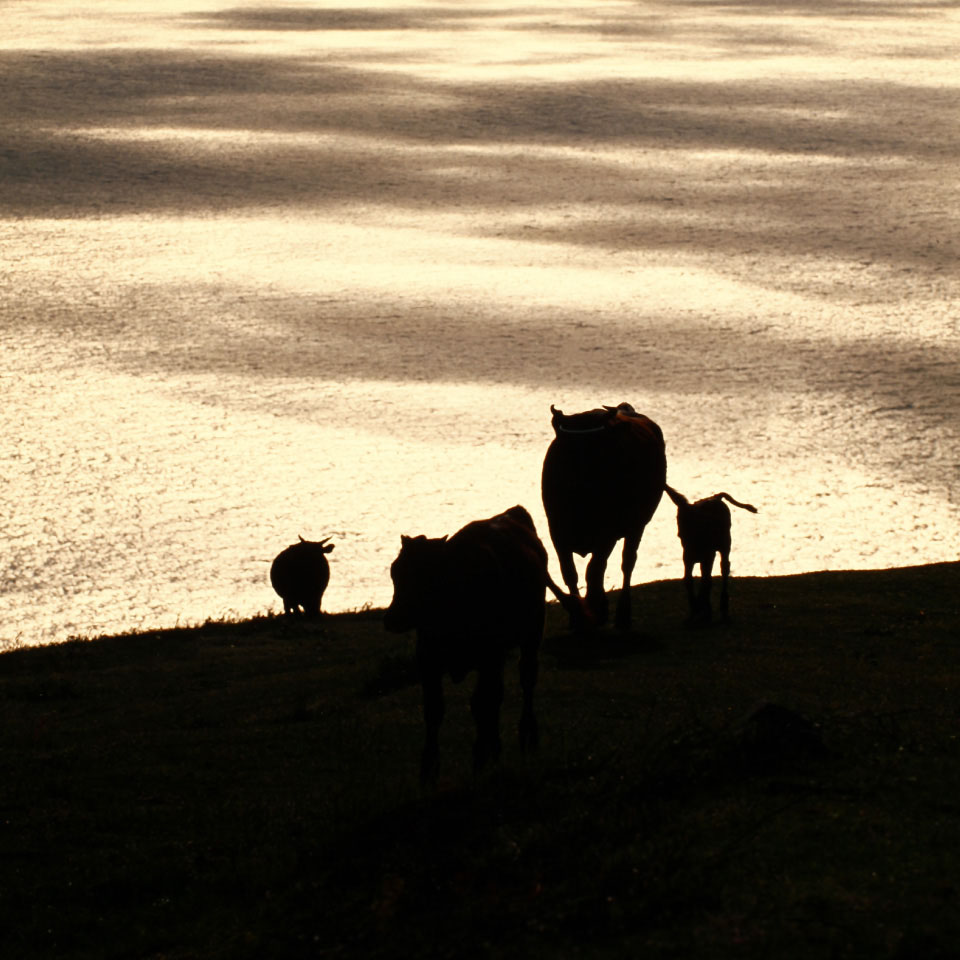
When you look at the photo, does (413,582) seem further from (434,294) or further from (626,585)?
(434,294)

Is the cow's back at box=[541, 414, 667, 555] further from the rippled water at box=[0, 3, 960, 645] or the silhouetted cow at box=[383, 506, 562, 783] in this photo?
the rippled water at box=[0, 3, 960, 645]

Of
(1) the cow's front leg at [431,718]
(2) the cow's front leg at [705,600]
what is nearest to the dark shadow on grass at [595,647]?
(2) the cow's front leg at [705,600]

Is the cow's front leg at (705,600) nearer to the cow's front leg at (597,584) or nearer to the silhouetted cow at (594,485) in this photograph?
the cow's front leg at (597,584)

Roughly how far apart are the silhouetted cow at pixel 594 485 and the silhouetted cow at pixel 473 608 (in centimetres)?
388

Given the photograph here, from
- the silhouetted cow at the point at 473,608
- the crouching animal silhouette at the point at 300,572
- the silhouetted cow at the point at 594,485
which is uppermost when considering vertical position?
the silhouetted cow at the point at 473,608

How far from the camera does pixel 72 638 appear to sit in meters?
17.1

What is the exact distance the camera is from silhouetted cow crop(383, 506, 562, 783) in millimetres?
7621

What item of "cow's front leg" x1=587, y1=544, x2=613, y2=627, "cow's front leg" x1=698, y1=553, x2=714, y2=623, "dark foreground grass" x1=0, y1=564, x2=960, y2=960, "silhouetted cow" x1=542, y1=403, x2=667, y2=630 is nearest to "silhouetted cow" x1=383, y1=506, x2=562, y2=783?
"dark foreground grass" x1=0, y1=564, x2=960, y2=960

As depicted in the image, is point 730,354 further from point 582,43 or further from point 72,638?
point 582,43

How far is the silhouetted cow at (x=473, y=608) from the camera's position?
7.62 meters

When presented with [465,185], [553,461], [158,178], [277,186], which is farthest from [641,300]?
[553,461]

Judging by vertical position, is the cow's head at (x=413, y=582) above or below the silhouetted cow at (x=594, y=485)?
above

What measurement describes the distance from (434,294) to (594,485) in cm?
2997

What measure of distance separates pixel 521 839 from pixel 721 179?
159 ft
